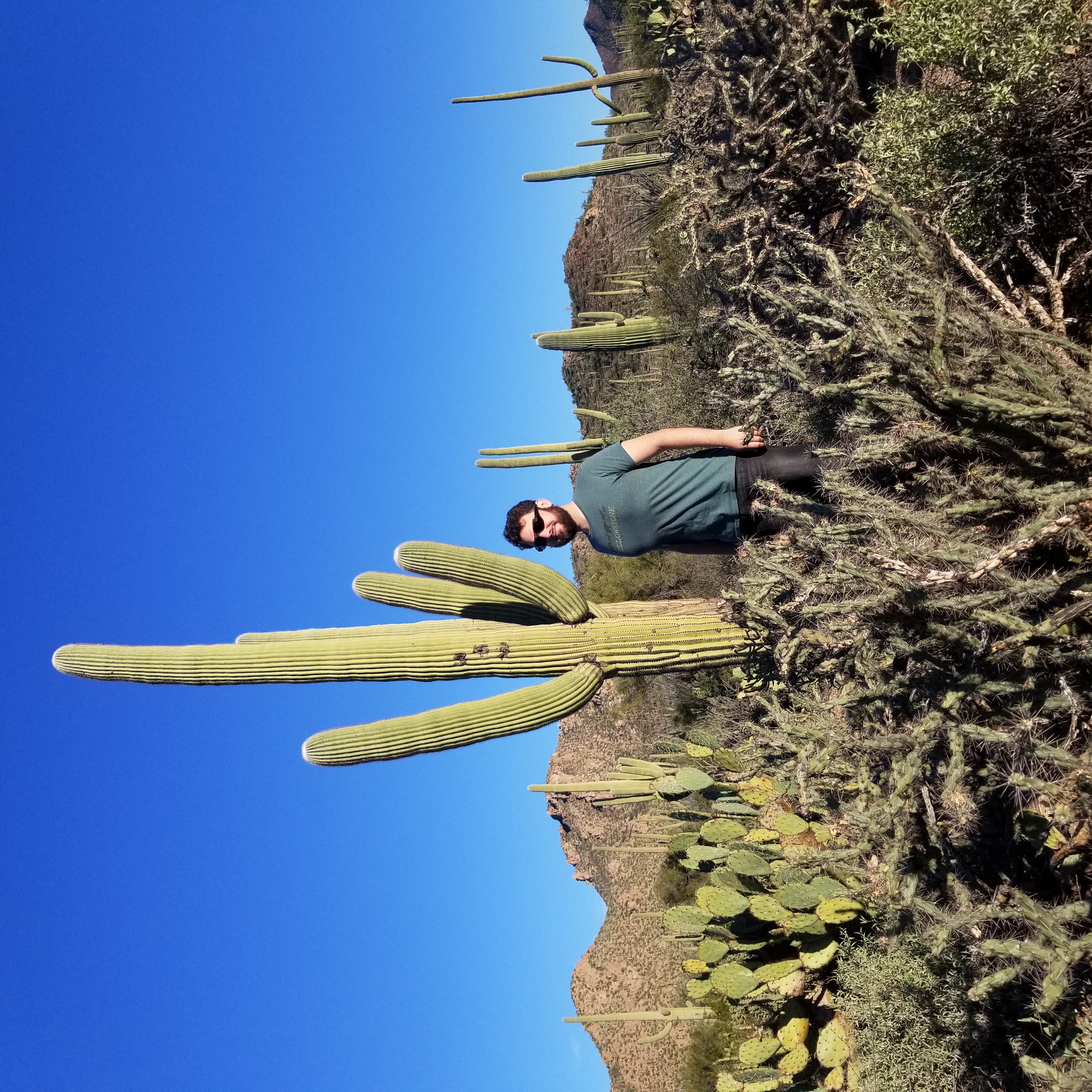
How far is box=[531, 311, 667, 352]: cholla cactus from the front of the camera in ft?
31.0

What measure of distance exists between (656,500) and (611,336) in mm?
5827

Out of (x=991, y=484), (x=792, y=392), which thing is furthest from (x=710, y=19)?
(x=991, y=484)

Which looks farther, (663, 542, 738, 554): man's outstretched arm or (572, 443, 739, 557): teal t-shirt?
(663, 542, 738, 554): man's outstretched arm

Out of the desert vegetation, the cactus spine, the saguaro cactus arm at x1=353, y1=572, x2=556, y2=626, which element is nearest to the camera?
the desert vegetation

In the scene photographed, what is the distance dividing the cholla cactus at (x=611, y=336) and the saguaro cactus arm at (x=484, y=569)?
5.58 meters

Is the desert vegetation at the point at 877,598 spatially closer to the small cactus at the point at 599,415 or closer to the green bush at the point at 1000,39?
the green bush at the point at 1000,39

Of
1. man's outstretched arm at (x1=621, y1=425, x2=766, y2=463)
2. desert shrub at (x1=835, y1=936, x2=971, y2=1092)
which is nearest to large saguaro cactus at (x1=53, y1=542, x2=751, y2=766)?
man's outstretched arm at (x1=621, y1=425, x2=766, y2=463)

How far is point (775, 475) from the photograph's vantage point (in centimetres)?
422

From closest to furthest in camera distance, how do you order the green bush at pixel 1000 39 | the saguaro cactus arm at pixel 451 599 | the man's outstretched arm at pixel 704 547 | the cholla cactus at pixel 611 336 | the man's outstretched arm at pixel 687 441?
the green bush at pixel 1000 39, the man's outstretched arm at pixel 687 441, the man's outstretched arm at pixel 704 547, the saguaro cactus arm at pixel 451 599, the cholla cactus at pixel 611 336

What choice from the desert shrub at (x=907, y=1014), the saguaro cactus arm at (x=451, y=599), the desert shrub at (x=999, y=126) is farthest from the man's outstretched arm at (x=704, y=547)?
the desert shrub at (x=907, y=1014)

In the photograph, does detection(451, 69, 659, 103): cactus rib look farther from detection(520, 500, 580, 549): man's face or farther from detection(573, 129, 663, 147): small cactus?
detection(520, 500, 580, 549): man's face

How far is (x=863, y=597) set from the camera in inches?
135

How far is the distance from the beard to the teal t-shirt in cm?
8

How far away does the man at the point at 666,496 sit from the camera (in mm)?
4191
